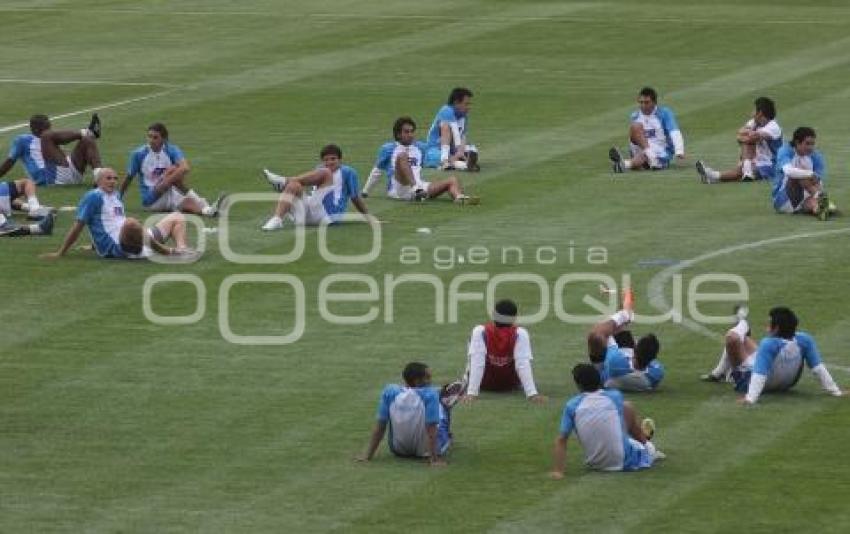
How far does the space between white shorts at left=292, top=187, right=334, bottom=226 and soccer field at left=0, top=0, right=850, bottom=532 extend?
2.48 feet

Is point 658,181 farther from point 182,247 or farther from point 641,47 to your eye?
point 641,47

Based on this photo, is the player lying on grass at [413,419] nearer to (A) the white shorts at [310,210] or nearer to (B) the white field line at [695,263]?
(B) the white field line at [695,263]

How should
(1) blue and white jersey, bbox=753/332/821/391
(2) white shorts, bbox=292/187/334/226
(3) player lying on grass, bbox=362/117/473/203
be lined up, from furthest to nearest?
(3) player lying on grass, bbox=362/117/473/203, (2) white shorts, bbox=292/187/334/226, (1) blue and white jersey, bbox=753/332/821/391

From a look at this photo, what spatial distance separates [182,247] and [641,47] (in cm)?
2896

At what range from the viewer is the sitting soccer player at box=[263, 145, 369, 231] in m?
38.0

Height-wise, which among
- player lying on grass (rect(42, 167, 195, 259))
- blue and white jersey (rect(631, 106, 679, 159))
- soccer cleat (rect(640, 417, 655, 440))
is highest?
blue and white jersey (rect(631, 106, 679, 159))

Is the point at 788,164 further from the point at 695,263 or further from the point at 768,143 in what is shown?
the point at 695,263

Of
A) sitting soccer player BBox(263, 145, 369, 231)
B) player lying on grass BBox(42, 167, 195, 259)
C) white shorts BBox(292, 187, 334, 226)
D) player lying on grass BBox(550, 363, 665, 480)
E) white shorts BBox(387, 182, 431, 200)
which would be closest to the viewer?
player lying on grass BBox(550, 363, 665, 480)

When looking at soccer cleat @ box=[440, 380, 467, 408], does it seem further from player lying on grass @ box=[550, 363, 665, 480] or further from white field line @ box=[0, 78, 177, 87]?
white field line @ box=[0, 78, 177, 87]

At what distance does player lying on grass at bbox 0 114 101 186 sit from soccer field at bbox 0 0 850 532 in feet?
6.05

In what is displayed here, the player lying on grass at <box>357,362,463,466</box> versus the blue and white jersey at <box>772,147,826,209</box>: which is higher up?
the blue and white jersey at <box>772,147,826,209</box>

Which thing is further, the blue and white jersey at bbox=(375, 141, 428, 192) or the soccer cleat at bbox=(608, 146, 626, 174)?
the soccer cleat at bbox=(608, 146, 626, 174)

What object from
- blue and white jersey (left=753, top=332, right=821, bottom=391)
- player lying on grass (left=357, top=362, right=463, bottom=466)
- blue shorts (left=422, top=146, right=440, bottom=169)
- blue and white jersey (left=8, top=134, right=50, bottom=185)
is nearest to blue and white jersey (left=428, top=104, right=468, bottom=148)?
blue shorts (left=422, top=146, right=440, bottom=169)

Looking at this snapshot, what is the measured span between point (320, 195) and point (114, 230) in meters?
4.17
